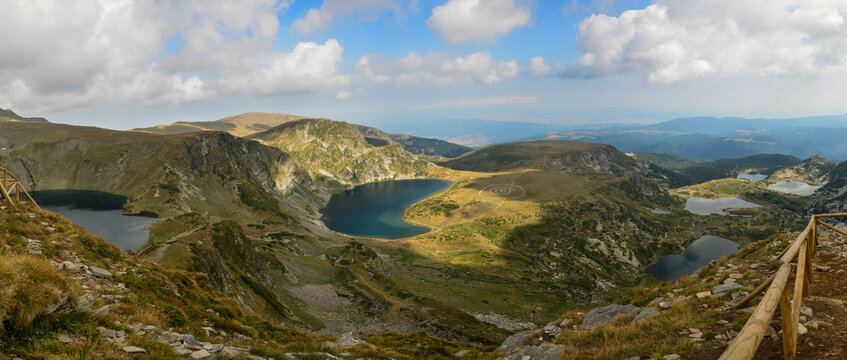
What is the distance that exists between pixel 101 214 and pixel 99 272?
154288 mm

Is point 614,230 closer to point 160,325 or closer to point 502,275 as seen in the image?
point 502,275

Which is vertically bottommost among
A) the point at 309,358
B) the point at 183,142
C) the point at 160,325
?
the point at 309,358

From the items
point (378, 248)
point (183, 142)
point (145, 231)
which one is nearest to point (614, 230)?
point (378, 248)

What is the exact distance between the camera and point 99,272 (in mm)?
16062

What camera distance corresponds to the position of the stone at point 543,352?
13.8 metres

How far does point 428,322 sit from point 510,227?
118m

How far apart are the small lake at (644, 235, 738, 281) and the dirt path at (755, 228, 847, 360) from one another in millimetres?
143504

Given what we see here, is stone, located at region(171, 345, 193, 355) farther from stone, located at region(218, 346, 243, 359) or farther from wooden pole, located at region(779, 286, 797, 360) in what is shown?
wooden pole, located at region(779, 286, 797, 360)

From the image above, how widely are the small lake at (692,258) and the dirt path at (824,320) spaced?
471ft

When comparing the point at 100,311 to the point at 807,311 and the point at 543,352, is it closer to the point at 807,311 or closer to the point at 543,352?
the point at 543,352

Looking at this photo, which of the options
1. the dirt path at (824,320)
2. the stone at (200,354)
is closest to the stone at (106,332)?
the stone at (200,354)

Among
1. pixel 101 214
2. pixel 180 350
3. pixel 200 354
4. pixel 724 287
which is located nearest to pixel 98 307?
pixel 180 350

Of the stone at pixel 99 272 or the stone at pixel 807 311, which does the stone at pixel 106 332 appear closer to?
the stone at pixel 99 272

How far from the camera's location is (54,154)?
608ft
